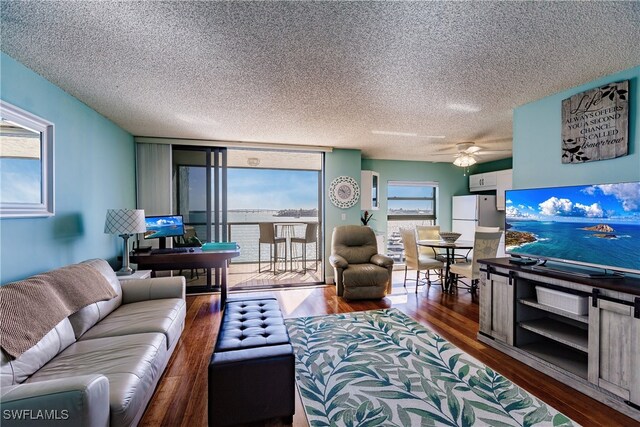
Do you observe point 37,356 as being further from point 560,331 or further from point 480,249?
point 480,249

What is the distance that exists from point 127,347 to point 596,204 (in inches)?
139

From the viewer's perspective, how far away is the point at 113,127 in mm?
3559

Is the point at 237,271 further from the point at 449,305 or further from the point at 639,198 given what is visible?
the point at 639,198

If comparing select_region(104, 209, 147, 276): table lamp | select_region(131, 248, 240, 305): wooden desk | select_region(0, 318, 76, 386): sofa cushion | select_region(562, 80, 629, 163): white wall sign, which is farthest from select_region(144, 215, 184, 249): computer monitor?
select_region(562, 80, 629, 163): white wall sign

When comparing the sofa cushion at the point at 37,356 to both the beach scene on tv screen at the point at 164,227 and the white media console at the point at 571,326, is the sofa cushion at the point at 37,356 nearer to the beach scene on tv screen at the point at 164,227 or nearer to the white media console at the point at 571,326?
the beach scene on tv screen at the point at 164,227

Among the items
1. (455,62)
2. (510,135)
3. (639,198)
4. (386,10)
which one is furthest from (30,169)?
(510,135)

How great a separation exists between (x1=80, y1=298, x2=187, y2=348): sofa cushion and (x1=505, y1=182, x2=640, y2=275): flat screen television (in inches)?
128

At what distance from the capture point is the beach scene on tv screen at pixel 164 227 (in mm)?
3809

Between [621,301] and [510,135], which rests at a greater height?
[510,135]

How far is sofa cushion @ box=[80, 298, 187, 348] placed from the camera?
209 cm

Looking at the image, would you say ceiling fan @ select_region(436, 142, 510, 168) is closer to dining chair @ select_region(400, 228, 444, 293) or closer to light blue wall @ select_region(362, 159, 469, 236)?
dining chair @ select_region(400, 228, 444, 293)

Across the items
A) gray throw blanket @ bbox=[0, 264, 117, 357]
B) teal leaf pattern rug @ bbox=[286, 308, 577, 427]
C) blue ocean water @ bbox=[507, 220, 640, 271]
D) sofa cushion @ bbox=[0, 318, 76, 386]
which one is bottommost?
teal leaf pattern rug @ bbox=[286, 308, 577, 427]

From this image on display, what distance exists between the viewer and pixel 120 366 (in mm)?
1615

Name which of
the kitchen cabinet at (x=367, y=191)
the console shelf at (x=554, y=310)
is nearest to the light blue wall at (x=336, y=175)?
the kitchen cabinet at (x=367, y=191)
